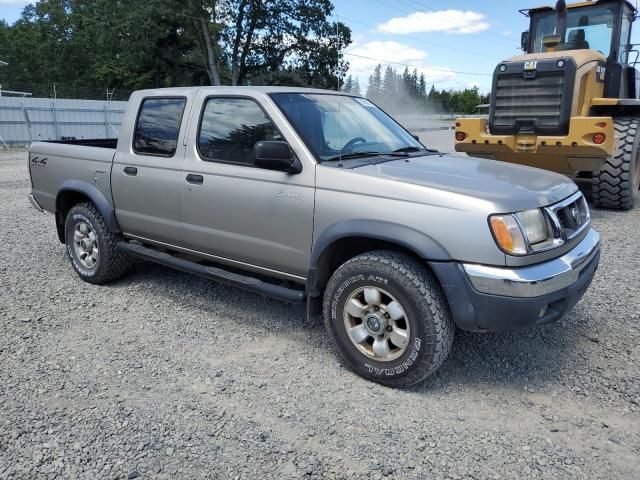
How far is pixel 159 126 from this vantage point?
4.66m

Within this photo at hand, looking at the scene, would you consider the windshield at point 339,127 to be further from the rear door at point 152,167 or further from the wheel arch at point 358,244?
the rear door at point 152,167

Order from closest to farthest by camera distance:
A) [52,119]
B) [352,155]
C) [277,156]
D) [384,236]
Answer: [384,236] → [277,156] → [352,155] → [52,119]

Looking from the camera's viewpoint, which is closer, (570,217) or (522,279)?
(522,279)

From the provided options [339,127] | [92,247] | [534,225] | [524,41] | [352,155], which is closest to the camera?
[534,225]

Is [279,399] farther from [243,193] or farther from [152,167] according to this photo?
[152,167]

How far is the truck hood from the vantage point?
3070 mm

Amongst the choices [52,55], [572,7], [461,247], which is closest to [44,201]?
[461,247]

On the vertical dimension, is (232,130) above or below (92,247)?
above

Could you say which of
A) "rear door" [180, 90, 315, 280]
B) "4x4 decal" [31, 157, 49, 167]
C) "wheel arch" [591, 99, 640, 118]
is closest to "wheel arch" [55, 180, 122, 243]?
"4x4 decal" [31, 157, 49, 167]

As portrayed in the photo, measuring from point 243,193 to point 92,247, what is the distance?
7.25 ft

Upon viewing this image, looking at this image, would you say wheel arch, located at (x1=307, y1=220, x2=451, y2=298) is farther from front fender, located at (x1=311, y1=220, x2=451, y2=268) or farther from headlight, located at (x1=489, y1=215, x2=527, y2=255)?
headlight, located at (x1=489, y1=215, x2=527, y2=255)

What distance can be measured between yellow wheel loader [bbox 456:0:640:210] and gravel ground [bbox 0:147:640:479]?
330 cm

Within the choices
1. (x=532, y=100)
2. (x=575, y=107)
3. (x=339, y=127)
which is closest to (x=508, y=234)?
(x=339, y=127)

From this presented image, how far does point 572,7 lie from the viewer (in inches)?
355
